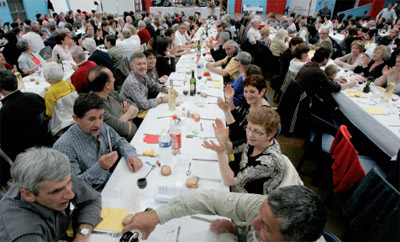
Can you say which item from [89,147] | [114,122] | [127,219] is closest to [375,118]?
[127,219]

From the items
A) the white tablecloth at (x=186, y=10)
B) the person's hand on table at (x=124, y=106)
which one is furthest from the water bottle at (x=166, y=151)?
the white tablecloth at (x=186, y=10)

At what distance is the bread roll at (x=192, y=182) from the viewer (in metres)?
1.72

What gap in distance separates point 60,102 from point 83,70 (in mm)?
875

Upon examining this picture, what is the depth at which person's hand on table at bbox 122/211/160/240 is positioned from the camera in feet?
4.36

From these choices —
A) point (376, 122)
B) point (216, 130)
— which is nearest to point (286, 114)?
point (376, 122)

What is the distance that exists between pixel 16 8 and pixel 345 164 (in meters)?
15.9

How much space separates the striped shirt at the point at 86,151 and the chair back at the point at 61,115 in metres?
1.27

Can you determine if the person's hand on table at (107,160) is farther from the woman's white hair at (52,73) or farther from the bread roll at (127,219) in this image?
the woman's white hair at (52,73)

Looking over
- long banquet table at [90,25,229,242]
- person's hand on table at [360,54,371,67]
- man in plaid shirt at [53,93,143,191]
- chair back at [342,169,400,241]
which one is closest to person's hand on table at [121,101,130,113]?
long banquet table at [90,25,229,242]

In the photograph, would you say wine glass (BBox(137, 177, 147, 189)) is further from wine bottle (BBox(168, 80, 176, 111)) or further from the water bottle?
wine bottle (BBox(168, 80, 176, 111))

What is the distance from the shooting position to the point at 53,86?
123 inches

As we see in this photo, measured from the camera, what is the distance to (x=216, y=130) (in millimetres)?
2203

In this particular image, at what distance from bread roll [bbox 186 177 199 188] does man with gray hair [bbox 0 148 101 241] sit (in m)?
0.75

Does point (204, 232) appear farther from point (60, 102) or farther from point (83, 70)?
point (83, 70)
